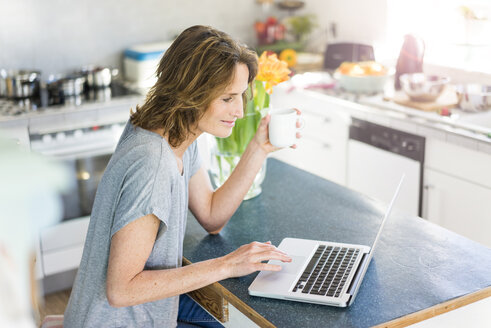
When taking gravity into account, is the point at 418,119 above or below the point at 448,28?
below

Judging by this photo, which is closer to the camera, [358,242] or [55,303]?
[358,242]

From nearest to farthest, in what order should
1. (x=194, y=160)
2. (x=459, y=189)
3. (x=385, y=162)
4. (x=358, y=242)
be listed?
(x=358, y=242)
(x=194, y=160)
(x=459, y=189)
(x=385, y=162)

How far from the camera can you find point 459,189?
8.94 ft

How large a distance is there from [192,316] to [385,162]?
5.77 feet

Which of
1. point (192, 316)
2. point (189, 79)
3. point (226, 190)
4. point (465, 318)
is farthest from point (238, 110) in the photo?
point (465, 318)

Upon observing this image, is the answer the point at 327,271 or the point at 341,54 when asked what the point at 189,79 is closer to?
the point at 327,271

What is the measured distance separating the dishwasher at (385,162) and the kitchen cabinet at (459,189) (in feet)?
0.20

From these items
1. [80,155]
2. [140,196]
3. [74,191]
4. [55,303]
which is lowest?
[55,303]

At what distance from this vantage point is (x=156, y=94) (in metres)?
1.43

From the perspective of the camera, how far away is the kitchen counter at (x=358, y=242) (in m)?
1.20

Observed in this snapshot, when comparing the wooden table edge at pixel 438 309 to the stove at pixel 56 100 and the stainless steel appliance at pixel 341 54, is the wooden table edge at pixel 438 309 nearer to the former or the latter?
the stove at pixel 56 100

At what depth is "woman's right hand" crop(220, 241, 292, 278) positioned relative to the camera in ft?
4.32

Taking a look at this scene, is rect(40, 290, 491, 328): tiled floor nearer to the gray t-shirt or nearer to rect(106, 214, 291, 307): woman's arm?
rect(106, 214, 291, 307): woman's arm

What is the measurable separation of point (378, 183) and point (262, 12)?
185cm
